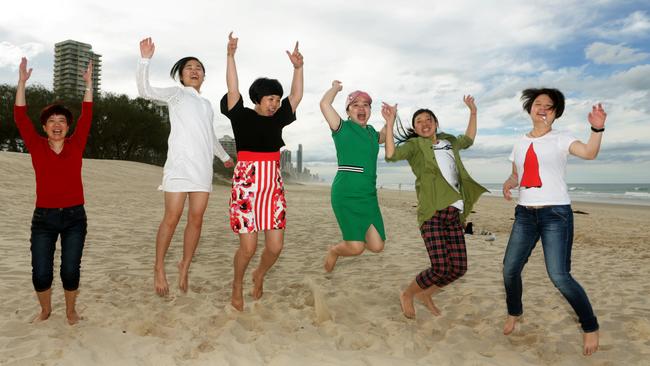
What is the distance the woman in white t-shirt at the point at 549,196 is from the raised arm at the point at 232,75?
2.42 m

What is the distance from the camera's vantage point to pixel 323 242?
913 centimetres

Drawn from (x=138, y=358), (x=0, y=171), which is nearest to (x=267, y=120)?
(x=138, y=358)

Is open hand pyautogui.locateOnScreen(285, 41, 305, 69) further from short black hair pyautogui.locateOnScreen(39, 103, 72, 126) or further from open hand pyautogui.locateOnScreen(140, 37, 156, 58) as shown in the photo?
short black hair pyautogui.locateOnScreen(39, 103, 72, 126)

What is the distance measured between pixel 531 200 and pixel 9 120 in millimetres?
49848

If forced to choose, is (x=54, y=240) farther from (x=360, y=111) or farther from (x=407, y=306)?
(x=407, y=306)

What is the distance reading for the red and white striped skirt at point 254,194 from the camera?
4.08 meters

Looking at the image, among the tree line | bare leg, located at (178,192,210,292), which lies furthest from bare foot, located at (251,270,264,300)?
the tree line

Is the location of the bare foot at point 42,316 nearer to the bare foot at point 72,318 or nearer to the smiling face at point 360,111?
the bare foot at point 72,318

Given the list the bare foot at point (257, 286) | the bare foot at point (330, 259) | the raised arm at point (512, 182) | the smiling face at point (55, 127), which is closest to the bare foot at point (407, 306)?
the bare foot at point (330, 259)

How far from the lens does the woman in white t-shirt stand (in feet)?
11.1

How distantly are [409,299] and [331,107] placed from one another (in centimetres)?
201

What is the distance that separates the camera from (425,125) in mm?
4434

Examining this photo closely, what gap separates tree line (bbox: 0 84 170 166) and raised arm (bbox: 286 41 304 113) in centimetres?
4365

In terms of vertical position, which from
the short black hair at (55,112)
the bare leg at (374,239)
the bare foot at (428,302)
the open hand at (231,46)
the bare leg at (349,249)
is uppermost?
the open hand at (231,46)
